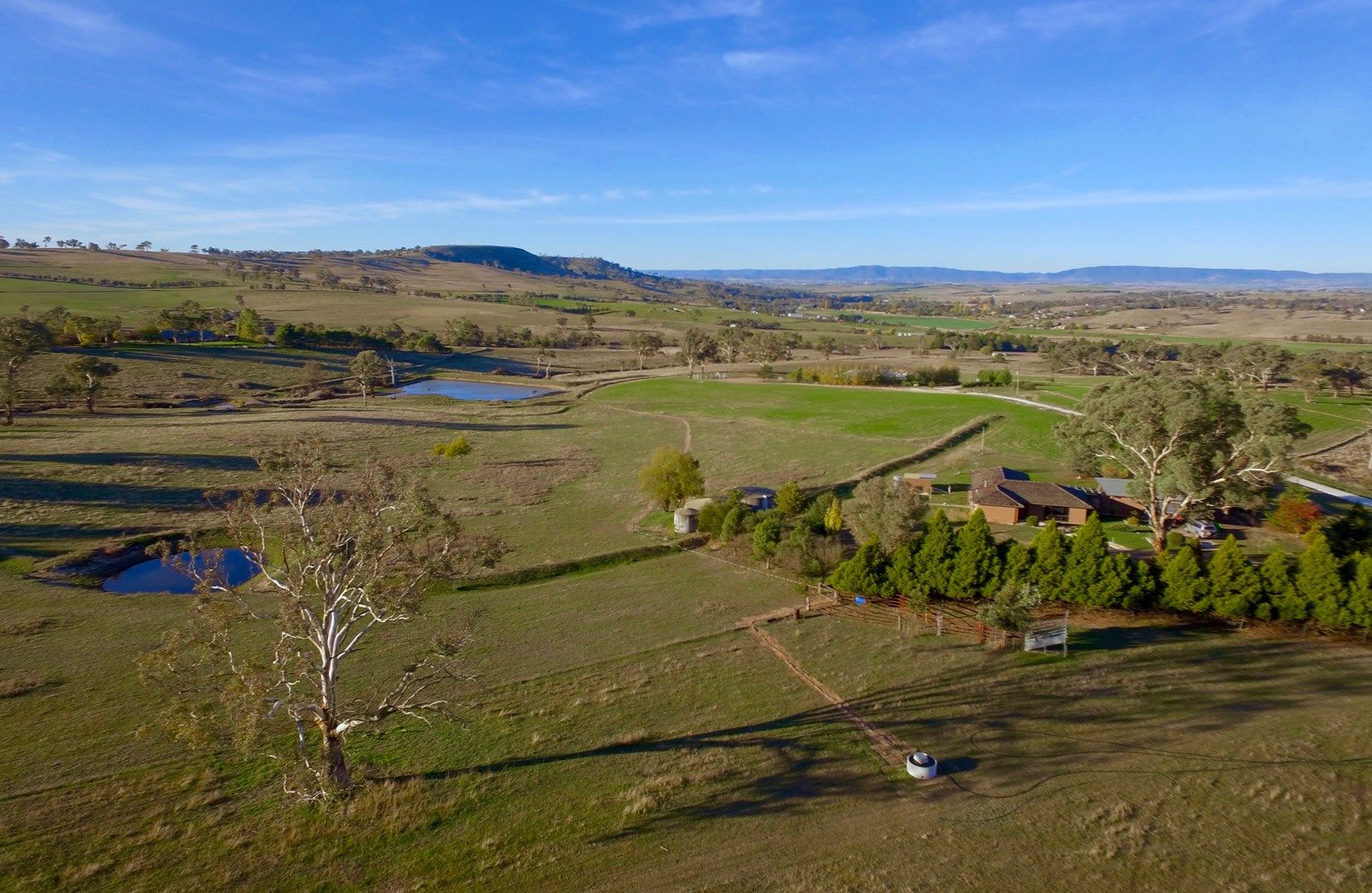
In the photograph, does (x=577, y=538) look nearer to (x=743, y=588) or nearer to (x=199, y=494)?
(x=743, y=588)

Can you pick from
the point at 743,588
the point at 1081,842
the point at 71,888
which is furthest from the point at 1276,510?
the point at 71,888

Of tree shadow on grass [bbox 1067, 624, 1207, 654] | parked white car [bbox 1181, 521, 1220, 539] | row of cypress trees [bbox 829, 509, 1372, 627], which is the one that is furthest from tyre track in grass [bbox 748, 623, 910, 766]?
parked white car [bbox 1181, 521, 1220, 539]

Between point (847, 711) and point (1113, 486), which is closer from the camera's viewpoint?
point (847, 711)

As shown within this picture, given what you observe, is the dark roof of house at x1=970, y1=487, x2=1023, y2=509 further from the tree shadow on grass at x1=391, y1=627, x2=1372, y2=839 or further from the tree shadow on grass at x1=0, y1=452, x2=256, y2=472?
the tree shadow on grass at x1=0, y1=452, x2=256, y2=472

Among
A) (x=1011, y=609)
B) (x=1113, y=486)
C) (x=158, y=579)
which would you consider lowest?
(x=158, y=579)

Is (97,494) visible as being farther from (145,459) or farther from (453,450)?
(453,450)

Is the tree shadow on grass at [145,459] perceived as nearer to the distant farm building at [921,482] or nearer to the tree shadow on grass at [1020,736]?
the tree shadow on grass at [1020,736]

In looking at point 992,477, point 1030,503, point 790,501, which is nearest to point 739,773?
point 790,501

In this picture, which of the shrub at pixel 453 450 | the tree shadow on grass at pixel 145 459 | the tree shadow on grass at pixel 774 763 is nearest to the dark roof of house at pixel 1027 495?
the tree shadow on grass at pixel 774 763
